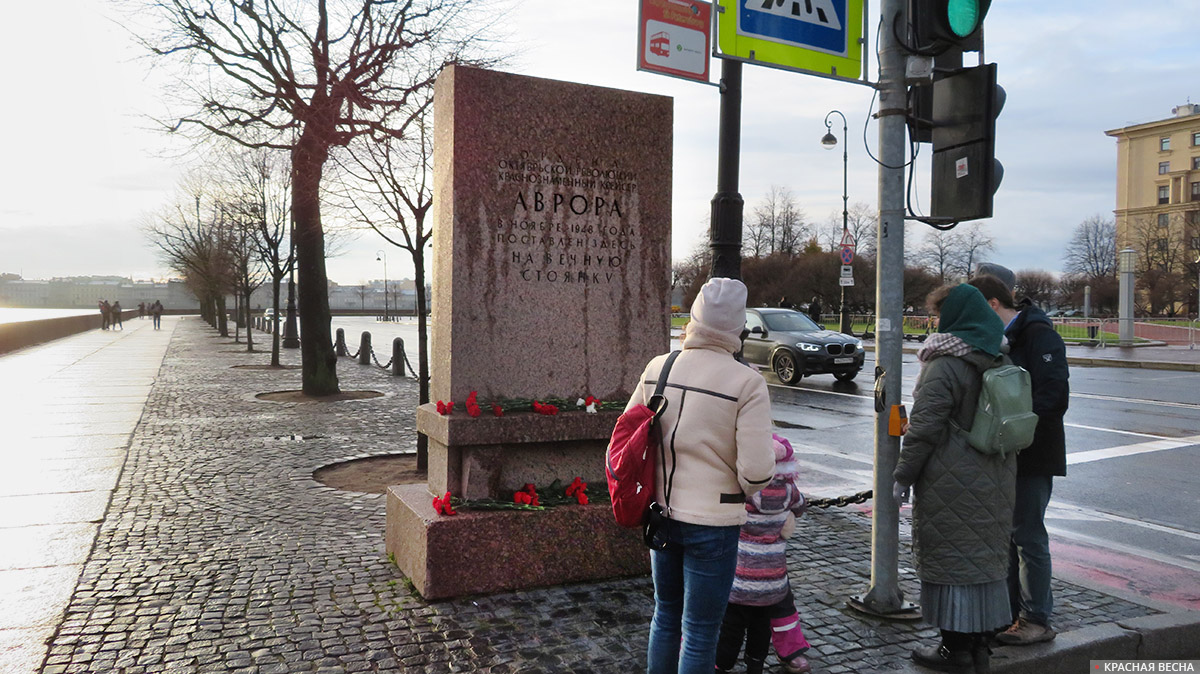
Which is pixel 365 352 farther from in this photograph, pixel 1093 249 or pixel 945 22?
pixel 1093 249

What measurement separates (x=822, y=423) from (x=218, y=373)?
15172 mm

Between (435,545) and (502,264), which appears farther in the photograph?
(502,264)

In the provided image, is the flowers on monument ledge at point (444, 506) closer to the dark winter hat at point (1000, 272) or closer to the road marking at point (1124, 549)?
the dark winter hat at point (1000, 272)

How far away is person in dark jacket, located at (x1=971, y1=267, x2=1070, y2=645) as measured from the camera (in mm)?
4000

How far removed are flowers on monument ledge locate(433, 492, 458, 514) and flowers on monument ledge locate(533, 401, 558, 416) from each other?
28.5 inches

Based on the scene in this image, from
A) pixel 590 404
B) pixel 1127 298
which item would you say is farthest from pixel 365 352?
pixel 1127 298

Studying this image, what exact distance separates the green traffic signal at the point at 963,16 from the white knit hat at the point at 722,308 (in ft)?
7.57

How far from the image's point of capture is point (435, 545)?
14.6ft

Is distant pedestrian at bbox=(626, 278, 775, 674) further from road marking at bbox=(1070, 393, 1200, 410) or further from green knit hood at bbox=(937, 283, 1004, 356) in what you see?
road marking at bbox=(1070, 393, 1200, 410)

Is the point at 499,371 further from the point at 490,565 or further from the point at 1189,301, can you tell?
the point at 1189,301

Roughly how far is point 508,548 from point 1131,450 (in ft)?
29.1

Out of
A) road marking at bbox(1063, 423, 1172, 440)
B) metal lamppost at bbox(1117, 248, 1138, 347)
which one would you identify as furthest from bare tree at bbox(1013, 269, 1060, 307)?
road marking at bbox(1063, 423, 1172, 440)

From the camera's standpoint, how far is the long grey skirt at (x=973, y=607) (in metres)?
3.60

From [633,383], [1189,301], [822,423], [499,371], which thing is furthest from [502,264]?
[1189,301]
